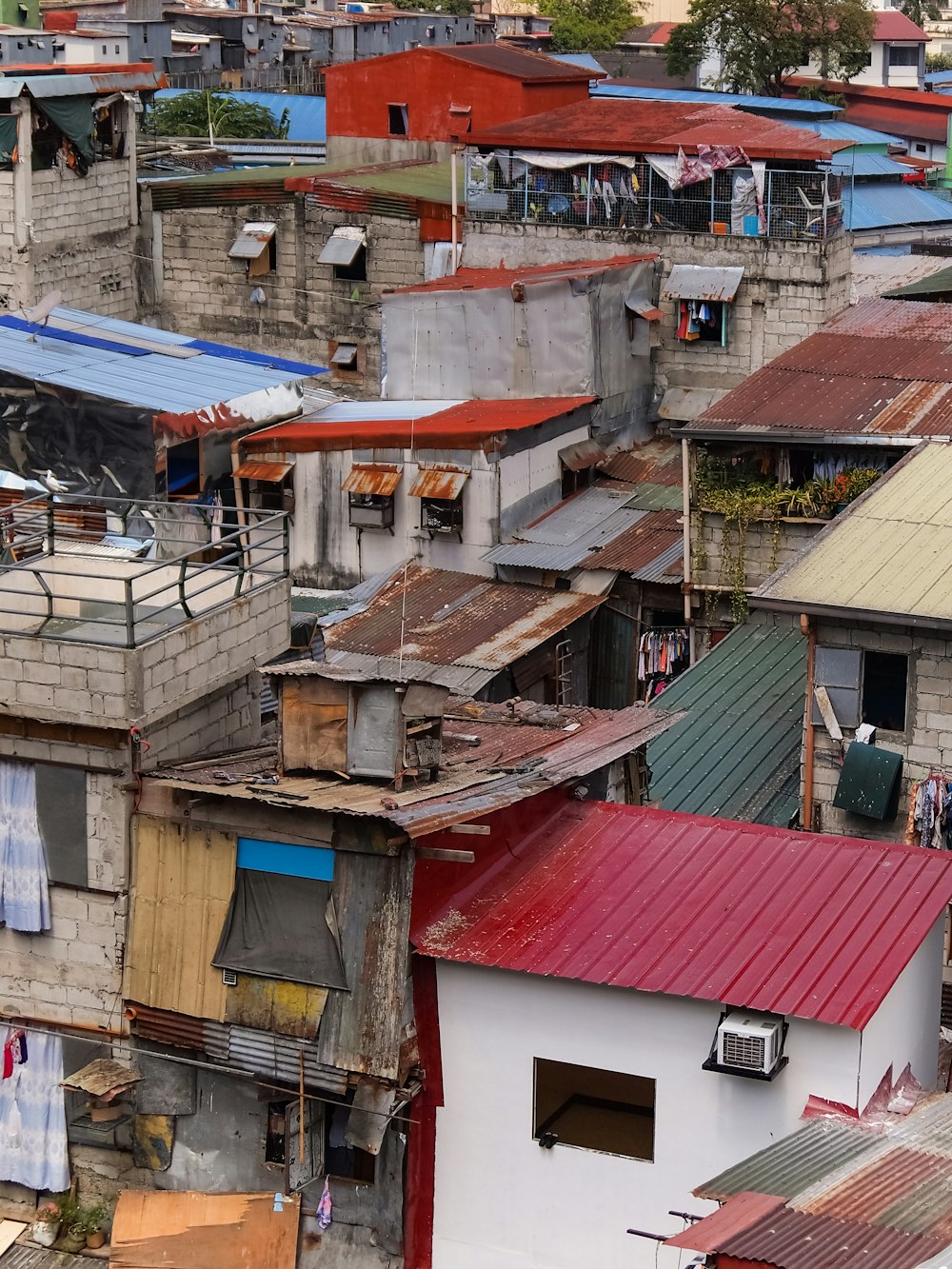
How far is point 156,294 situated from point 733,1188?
102 feet

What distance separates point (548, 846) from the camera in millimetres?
19891

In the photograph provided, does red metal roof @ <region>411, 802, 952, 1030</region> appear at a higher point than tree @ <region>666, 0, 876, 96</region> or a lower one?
lower

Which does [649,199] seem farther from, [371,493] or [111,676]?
[111,676]

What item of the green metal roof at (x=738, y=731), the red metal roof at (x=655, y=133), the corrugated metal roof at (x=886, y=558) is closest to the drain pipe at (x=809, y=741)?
the corrugated metal roof at (x=886, y=558)

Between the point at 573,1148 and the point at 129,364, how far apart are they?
798 inches

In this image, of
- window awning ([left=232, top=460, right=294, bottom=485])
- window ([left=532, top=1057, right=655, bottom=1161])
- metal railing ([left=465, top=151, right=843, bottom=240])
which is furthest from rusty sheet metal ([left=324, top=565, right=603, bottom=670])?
window ([left=532, top=1057, right=655, bottom=1161])

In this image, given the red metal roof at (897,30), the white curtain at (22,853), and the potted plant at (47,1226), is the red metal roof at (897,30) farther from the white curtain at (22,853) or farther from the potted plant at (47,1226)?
the potted plant at (47,1226)

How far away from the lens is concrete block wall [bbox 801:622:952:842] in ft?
77.1

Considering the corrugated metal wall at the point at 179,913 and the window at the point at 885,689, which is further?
the window at the point at 885,689

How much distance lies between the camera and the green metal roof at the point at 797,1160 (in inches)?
613

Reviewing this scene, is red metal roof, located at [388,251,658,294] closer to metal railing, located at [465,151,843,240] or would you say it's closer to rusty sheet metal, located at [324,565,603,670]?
metal railing, located at [465,151,843,240]

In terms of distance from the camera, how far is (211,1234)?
19125mm

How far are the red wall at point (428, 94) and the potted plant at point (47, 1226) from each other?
33.0 m

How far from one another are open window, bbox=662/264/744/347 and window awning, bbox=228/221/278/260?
8.26m
